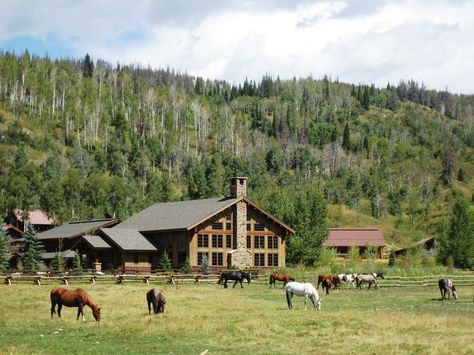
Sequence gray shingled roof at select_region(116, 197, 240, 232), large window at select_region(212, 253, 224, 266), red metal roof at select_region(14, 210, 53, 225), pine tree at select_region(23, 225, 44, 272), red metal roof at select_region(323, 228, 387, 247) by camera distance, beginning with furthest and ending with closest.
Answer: red metal roof at select_region(323, 228, 387, 247) < red metal roof at select_region(14, 210, 53, 225) < large window at select_region(212, 253, 224, 266) < gray shingled roof at select_region(116, 197, 240, 232) < pine tree at select_region(23, 225, 44, 272)

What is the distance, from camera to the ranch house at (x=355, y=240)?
12175cm

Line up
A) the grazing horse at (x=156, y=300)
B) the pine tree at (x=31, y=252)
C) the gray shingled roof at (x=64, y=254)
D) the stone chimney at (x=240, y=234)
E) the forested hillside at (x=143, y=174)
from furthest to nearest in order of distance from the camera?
the forested hillside at (x=143, y=174)
the stone chimney at (x=240, y=234)
the gray shingled roof at (x=64, y=254)
the pine tree at (x=31, y=252)
the grazing horse at (x=156, y=300)

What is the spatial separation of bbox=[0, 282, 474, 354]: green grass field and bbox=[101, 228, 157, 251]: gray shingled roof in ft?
111

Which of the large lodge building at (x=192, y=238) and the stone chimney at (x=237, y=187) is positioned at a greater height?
the stone chimney at (x=237, y=187)

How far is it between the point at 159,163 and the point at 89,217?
6909 centimetres

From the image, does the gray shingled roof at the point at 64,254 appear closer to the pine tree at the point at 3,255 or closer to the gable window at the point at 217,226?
the pine tree at the point at 3,255

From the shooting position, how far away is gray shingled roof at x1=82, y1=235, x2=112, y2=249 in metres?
72.2

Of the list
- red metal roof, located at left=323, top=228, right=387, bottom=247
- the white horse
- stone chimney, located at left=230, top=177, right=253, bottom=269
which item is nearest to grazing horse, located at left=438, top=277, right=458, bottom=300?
the white horse

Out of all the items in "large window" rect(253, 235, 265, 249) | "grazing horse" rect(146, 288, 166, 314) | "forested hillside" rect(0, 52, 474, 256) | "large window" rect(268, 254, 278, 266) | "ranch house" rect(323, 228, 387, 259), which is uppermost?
"forested hillside" rect(0, 52, 474, 256)

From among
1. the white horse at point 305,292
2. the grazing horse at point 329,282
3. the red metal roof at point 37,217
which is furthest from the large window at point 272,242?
the red metal roof at point 37,217

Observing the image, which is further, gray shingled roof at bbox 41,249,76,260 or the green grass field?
gray shingled roof at bbox 41,249,76,260

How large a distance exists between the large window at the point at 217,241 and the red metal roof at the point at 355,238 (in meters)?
47.8

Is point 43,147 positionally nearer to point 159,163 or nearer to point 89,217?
point 159,163

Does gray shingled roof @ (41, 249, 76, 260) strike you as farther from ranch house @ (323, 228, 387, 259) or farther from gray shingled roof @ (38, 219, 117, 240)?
ranch house @ (323, 228, 387, 259)
